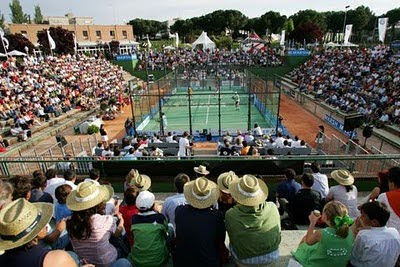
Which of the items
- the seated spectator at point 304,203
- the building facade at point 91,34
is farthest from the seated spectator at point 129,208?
the building facade at point 91,34

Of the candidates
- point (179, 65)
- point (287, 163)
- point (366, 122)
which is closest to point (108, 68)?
point (179, 65)

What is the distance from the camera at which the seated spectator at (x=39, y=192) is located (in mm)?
4941

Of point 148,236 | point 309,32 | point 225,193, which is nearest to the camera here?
point 148,236

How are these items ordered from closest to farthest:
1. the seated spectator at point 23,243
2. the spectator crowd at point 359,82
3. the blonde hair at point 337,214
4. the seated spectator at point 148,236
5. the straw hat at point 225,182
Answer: the seated spectator at point 23,243, the blonde hair at point 337,214, the seated spectator at point 148,236, the straw hat at point 225,182, the spectator crowd at point 359,82

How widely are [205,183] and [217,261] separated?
0.92 m

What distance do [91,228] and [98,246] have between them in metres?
0.22

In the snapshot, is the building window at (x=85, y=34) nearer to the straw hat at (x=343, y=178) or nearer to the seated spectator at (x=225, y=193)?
the seated spectator at (x=225, y=193)

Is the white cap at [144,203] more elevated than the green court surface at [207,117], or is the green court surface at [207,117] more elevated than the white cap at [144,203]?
the white cap at [144,203]

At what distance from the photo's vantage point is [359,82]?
27047 millimetres

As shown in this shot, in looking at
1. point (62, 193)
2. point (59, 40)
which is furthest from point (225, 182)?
point (59, 40)

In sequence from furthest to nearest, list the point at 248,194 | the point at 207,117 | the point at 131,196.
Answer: the point at 207,117 < the point at 131,196 < the point at 248,194

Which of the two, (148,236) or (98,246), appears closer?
(98,246)

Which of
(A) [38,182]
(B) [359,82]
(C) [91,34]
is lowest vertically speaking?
(B) [359,82]

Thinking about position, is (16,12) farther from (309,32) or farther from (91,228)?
(91,228)
